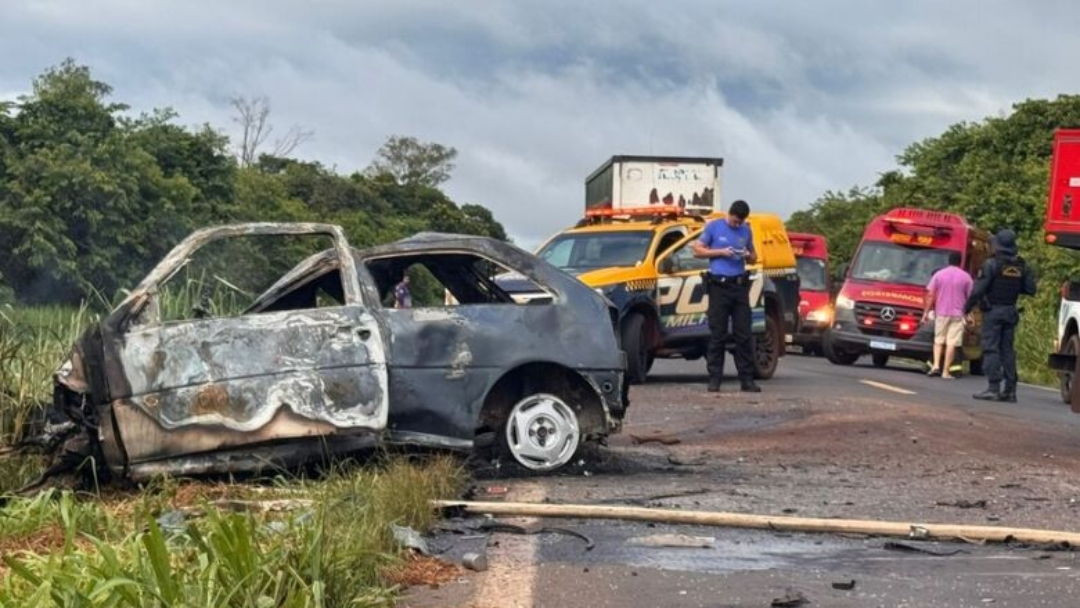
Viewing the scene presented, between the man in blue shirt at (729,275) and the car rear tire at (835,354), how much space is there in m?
12.5

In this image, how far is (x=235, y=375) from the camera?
821 cm

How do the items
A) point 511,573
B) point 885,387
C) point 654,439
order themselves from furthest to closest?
point 885,387 < point 654,439 < point 511,573

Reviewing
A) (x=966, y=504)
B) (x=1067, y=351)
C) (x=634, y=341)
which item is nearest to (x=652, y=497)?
(x=966, y=504)

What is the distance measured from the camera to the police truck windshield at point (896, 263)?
26.7 m

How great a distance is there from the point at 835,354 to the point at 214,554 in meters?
23.6

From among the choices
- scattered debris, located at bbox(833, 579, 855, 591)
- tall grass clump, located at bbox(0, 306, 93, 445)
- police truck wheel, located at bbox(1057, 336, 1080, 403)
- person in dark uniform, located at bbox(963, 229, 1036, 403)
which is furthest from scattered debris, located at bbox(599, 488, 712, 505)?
police truck wheel, located at bbox(1057, 336, 1080, 403)

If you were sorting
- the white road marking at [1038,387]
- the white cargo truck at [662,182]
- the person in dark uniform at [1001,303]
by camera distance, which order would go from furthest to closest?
the white cargo truck at [662,182] < the white road marking at [1038,387] < the person in dark uniform at [1001,303]

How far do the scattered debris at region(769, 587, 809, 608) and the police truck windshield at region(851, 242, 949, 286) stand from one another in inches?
845

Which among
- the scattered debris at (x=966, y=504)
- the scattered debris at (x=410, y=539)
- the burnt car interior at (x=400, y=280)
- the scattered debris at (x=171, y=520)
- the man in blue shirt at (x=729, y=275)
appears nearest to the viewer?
the scattered debris at (x=171, y=520)

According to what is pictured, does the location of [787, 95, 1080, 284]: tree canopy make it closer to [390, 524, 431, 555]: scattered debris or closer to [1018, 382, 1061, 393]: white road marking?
[1018, 382, 1061, 393]: white road marking

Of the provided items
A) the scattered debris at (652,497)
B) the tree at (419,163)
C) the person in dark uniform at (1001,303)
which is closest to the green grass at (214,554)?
the scattered debris at (652,497)

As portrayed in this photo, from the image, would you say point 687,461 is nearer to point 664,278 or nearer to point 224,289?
point 224,289

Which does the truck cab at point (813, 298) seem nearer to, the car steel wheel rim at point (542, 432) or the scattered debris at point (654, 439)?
the scattered debris at point (654, 439)

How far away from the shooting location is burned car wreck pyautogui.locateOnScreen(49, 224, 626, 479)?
26.3 ft
